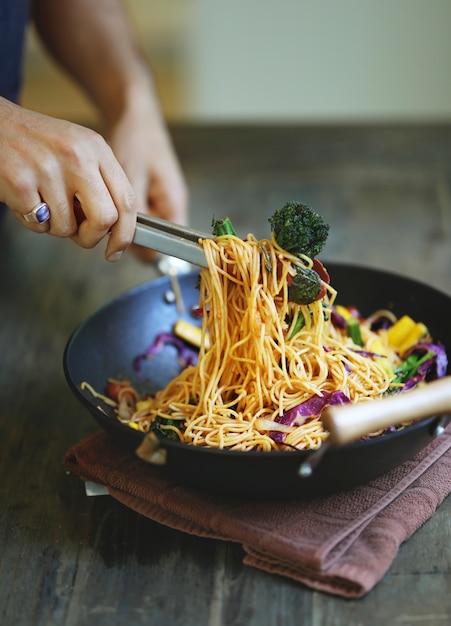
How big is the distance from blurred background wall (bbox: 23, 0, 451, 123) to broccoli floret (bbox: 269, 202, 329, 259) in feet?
9.53

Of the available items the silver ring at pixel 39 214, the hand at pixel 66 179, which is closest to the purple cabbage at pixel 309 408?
the hand at pixel 66 179

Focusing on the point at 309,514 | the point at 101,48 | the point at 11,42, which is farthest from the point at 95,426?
the point at 101,48

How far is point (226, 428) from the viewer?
55.2 inches

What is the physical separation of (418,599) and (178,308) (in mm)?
871

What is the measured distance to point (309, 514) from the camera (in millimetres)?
1338

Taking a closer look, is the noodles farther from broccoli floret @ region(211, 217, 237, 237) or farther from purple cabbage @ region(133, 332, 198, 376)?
purple cabbage @ region(133, 332, 198, 376)

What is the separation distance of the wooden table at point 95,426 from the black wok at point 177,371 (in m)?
0.14

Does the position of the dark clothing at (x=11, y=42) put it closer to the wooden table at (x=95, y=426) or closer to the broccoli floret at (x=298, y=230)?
the wooden table at (x=95, y=426)

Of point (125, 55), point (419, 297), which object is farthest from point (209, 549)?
point (125, 55)

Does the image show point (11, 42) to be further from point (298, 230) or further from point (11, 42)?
point (298, 230)

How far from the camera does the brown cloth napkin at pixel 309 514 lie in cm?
124

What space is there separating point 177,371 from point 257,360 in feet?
1.19

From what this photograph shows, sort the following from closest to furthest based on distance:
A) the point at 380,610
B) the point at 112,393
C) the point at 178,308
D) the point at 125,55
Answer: the point at 380,610 → the point at 112,393 → the point at 178,308 → the point at 125,55

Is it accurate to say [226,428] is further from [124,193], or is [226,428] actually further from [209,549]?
[124,193]
